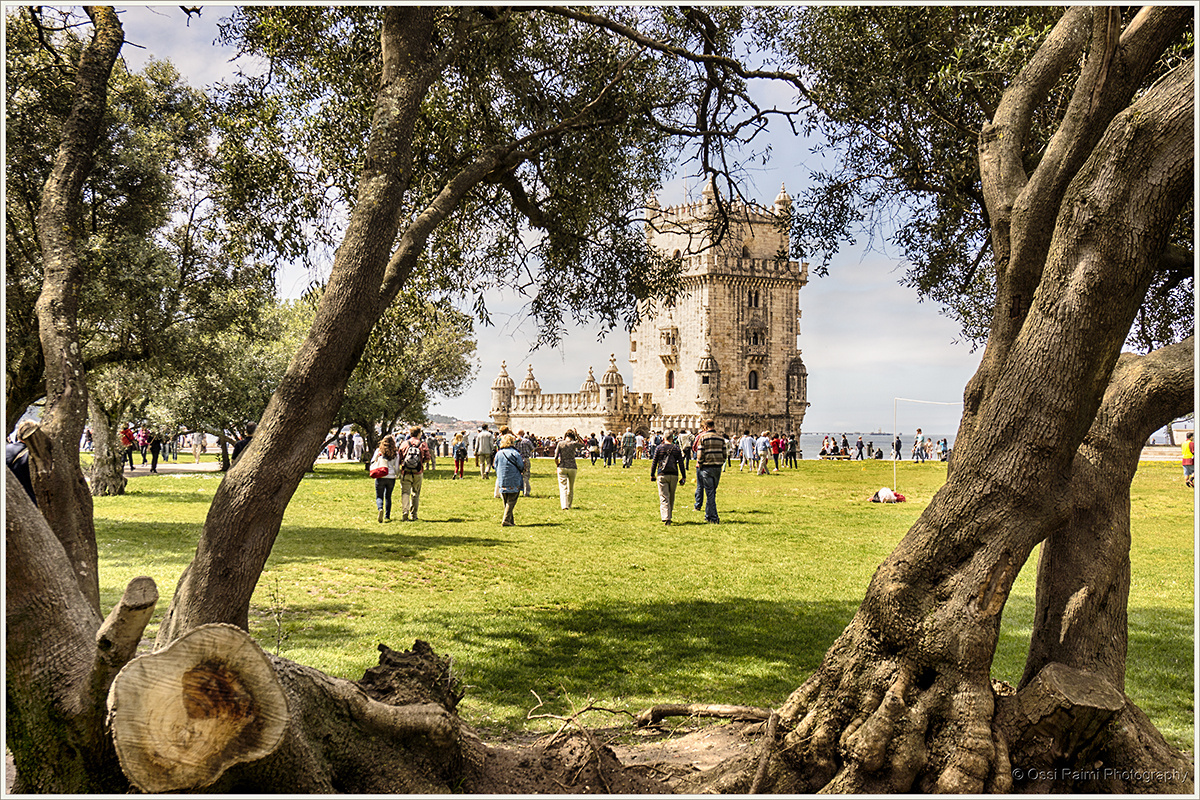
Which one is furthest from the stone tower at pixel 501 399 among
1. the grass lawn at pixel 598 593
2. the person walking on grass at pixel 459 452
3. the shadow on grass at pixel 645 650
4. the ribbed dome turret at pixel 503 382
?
the shadow on grass at pixel 645 650

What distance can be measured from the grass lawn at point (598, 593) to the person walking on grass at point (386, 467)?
46 centimetres

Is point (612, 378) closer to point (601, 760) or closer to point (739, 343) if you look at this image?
point (739, 343)

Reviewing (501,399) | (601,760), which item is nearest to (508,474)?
(601,760)

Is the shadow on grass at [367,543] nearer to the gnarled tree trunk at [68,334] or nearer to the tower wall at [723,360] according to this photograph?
the gnarled tree trunk at [68,334]

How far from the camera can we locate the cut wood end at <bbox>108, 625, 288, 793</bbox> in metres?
2.73

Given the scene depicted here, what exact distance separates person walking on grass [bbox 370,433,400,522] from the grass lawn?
46 cm

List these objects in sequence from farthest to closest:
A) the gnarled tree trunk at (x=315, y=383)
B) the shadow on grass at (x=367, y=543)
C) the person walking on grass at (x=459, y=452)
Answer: the person walking on grass at (x=459, y=452) → the shadow on grass at (x=367, y=543) → the gnarled tree trunk at (x=315, y=383)

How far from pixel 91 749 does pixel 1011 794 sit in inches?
156

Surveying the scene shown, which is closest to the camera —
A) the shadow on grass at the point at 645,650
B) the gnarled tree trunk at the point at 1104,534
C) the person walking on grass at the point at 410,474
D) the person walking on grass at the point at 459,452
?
the gnarled tree trunk at the point at 1104,534

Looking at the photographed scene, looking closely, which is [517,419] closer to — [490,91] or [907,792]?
[490,91]

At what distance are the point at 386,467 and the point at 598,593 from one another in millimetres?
7408

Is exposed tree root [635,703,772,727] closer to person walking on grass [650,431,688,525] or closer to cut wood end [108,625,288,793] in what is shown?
cut wood end [108,625,288,793]

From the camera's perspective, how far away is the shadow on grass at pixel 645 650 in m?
6.10

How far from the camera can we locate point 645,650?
23.8 ft
